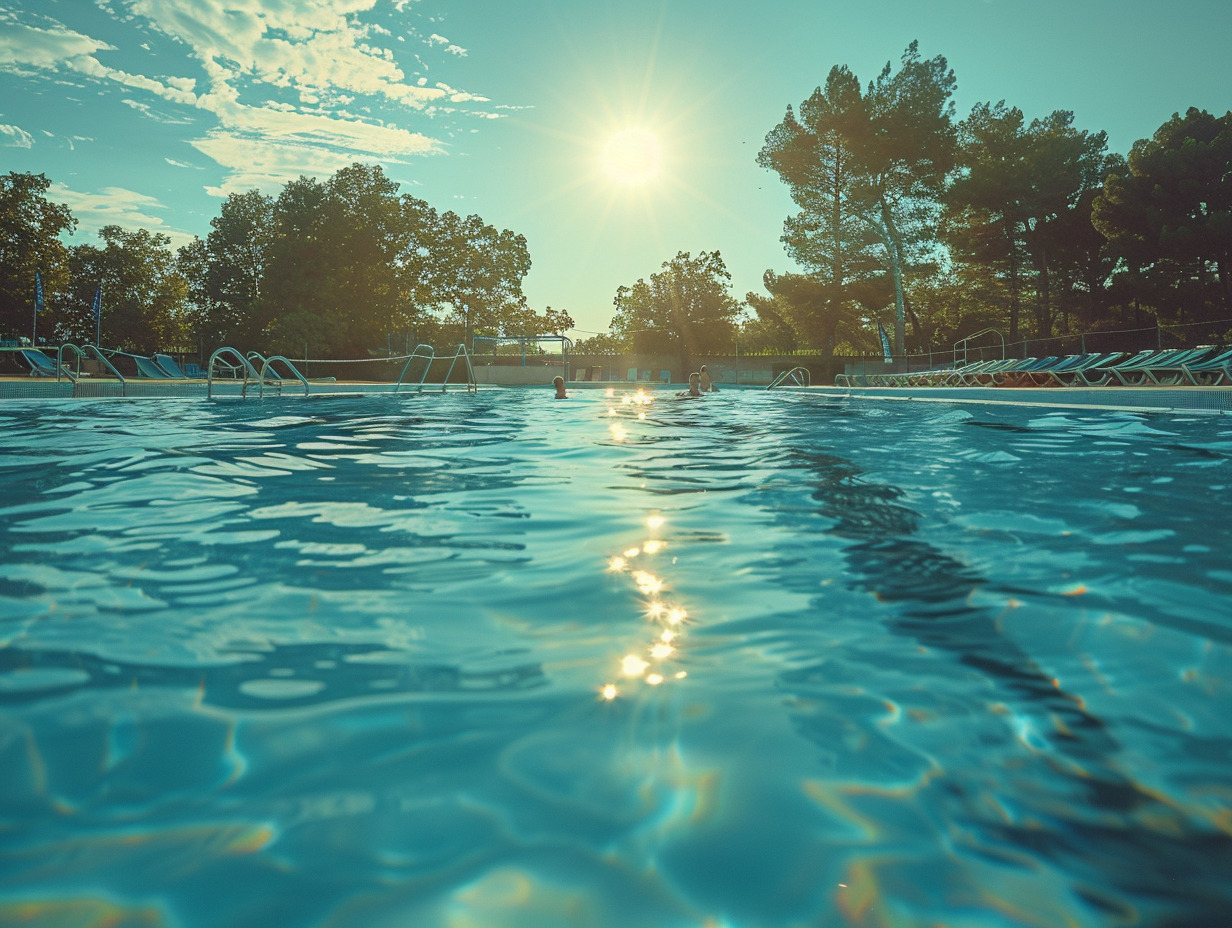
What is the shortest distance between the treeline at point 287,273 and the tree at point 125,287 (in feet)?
0.30

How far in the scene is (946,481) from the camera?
16.1 feet

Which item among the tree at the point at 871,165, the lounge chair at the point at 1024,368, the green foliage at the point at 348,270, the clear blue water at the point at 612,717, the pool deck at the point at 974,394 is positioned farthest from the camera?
the green foliage at the point at 348,270

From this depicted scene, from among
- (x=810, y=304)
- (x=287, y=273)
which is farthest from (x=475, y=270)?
(x=810, y=304)

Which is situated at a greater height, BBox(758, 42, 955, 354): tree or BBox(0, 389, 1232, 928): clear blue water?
BBox(758, 42, 955, 354): tree

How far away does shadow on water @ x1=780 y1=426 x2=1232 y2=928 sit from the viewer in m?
1.07

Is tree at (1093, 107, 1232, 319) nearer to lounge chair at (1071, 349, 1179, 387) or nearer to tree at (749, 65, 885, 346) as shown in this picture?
tree at (749, 65, 885, 346)

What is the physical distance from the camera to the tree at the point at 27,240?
34688mm

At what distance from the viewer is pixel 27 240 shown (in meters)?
35.2

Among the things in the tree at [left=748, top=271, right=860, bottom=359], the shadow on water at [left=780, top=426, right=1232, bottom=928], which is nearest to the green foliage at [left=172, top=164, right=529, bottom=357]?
the tree at [left=748, top=271, right=860, bottom=359]

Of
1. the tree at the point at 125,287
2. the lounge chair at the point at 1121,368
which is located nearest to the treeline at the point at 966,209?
the lounge chair at the point at 1121,368

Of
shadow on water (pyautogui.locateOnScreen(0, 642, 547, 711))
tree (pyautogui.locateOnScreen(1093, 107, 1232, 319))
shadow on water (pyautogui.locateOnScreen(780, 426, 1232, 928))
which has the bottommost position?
shadow on water (pyautogui.locateOnScreen(780, 426, 1232, 928))

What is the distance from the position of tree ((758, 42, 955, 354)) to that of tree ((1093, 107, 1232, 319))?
7007 mm

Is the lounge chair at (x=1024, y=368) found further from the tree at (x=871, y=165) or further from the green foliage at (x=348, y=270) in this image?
the green foliage at (x=348, y=270)

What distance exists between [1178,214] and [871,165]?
38.2ft
